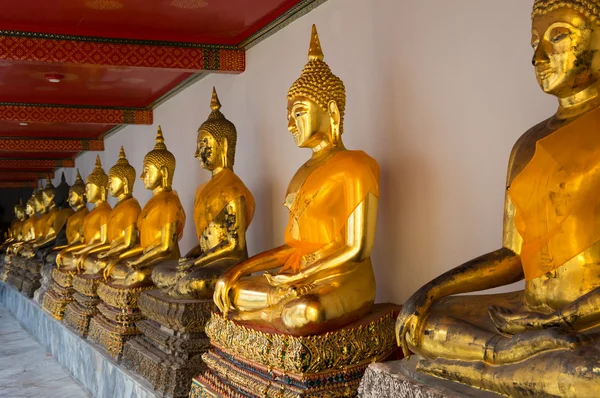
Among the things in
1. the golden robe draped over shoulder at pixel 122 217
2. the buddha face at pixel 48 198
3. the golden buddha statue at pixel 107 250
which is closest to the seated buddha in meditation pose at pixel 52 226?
the buddha face at pixel 48 198

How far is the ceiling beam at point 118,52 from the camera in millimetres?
4434

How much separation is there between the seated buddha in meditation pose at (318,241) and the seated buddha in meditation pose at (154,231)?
1.70 metres

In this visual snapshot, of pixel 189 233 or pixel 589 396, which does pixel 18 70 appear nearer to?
pixel 189 233

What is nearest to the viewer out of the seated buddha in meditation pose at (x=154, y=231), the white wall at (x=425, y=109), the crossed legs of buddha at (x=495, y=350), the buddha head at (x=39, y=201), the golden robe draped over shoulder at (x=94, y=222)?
the crossed legs of buddha at (x=495, y=350)

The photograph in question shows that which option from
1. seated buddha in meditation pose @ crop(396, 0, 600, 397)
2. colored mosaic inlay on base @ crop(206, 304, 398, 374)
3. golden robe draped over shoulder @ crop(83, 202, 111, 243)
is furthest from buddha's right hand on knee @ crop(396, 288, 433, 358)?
golden robe draped over shoulder @ crop(83, 202, 111, 243)

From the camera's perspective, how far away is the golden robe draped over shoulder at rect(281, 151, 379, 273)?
2891mm

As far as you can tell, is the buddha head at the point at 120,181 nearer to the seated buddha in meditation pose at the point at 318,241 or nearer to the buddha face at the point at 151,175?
the buddha face at the point at 151,175

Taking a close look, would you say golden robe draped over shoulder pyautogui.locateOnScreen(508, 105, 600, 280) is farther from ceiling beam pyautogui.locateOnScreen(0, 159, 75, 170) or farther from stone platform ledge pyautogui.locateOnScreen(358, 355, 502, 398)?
ceiling beam pyautogui.locateOnScreen(0, 159, 75, 170)

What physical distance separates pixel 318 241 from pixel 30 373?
13.6ft

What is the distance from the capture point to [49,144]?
Answer: 993cm

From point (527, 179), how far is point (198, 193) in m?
2.61

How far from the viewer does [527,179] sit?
1997 millimetres

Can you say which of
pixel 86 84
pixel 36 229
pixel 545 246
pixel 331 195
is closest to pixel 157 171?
pixel 86 84

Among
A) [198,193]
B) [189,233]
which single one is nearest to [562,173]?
[198,193]
